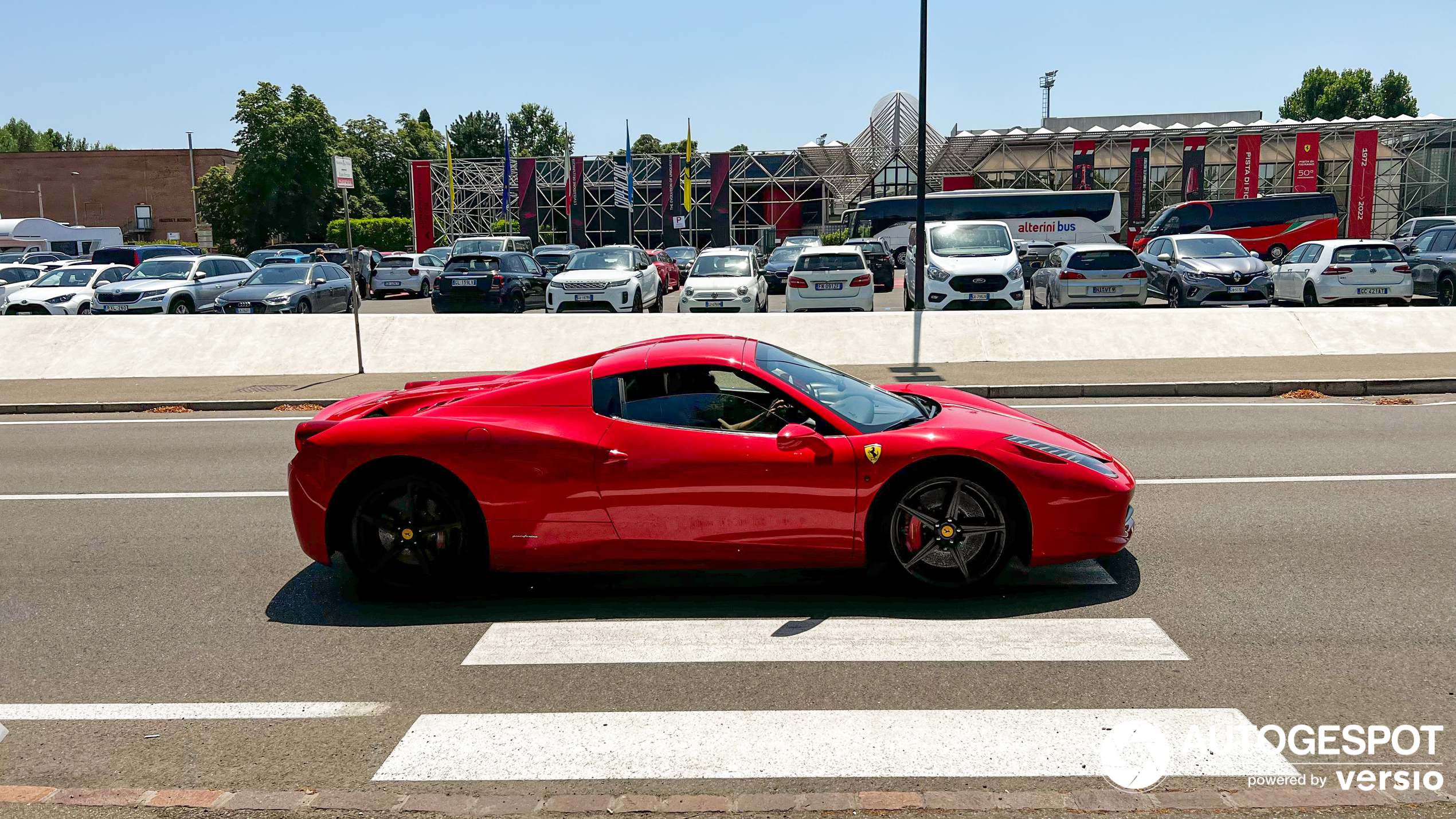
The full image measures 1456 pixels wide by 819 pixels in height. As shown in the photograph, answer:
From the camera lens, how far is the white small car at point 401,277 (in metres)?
36.2

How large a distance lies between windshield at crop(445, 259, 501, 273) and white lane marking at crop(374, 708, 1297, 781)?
2022 centimetres

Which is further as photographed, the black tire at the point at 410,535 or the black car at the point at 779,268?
the black car at the point at 779,268

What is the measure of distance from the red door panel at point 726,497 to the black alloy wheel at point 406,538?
87 cm

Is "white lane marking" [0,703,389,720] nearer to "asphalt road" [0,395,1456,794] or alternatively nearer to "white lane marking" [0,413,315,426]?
"asphalt road" [0,395,1456,794]

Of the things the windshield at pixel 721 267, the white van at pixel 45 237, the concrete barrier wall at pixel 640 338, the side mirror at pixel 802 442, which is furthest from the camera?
the white van at pixel 45 237

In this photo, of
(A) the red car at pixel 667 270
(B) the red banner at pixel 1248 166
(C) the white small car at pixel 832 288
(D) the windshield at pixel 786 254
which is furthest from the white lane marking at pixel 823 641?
(B) the red banner at pixel 1248 166

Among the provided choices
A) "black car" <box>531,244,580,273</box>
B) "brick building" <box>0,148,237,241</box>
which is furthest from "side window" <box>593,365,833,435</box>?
"brick building" <box>0,148,237,241</box>

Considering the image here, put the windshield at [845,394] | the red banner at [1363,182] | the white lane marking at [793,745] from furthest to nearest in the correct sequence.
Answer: the red banner at [1363,182] < the windshield at [845,394] < the white lane marking at [793,745]

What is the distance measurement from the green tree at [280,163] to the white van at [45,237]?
10551mm

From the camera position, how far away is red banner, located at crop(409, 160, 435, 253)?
68.0 meters

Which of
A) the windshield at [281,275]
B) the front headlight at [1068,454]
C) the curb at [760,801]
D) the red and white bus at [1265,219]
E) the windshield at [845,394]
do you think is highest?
the red and white bus at [1265,219]

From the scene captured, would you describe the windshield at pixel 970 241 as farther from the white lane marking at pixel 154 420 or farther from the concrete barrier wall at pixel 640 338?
the white lane marking at pixel 154 420

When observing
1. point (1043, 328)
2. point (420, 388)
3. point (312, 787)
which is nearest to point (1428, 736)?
point (312, 787)

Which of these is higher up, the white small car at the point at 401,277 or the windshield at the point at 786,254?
the windshield at the point at 786,254
